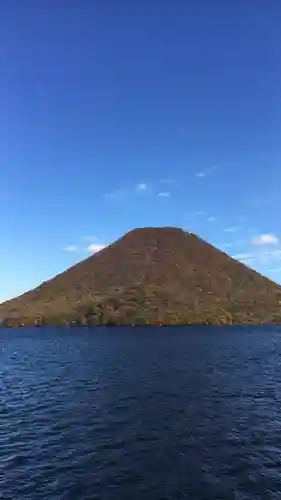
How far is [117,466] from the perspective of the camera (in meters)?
34.1

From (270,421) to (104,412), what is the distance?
1796 cm

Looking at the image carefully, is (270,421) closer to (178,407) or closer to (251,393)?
(178,407)

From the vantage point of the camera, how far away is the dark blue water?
98.6 ft

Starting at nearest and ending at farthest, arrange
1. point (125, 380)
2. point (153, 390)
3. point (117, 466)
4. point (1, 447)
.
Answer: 1. point (117, 466)
2. point (1, 447)
3. point (153, 390)
4. point (125, 380)

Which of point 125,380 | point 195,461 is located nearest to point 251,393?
point 125,380

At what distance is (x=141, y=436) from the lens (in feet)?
137

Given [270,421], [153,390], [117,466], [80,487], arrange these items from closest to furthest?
[80,487]
[117,466]
[270,421]
[153,390]

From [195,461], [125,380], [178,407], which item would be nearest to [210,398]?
[178,407]

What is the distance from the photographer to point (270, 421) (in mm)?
46781

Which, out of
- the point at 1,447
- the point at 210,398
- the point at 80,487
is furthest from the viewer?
the point at 210,398

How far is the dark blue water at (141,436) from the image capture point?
30062 millimetres

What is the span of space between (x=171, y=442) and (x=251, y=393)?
25.5 meters

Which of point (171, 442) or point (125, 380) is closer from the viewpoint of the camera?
point (171, 442)

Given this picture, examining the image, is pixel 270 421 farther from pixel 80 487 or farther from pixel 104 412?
pixel 80 487
